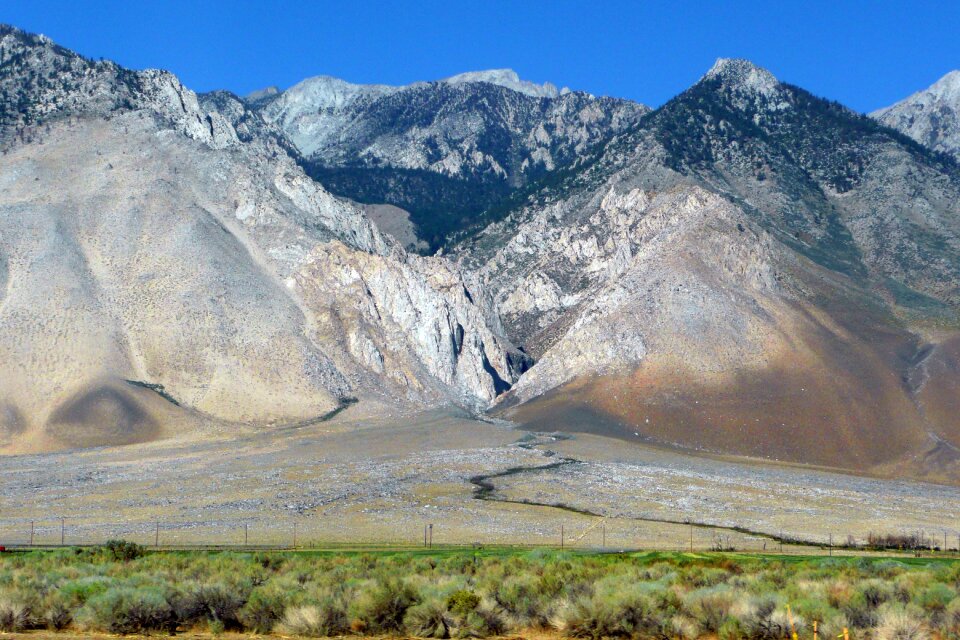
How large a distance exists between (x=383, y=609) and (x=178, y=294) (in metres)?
130

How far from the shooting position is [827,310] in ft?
580

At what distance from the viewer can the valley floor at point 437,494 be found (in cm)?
7350

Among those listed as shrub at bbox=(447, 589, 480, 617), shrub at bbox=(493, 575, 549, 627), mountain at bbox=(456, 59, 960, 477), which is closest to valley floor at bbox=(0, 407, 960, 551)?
mountain at bbox=(456, 59, 960, 477)

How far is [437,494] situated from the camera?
9600 centimetres

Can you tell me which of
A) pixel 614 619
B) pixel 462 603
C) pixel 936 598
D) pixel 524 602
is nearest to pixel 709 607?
pixel 614 619

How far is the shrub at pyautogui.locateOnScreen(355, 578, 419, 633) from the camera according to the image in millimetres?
30094

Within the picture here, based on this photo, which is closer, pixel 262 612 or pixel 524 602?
pixel 262 612

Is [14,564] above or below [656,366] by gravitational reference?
below

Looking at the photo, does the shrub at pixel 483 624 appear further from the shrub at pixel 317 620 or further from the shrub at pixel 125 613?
the shrub at pixel 125 613

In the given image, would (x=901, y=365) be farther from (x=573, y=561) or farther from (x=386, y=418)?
(x=573, y=561)

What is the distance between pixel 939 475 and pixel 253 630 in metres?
118

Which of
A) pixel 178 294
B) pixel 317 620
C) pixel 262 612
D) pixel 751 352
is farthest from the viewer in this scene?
pixel 751 352

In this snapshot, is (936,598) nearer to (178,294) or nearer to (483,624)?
(483,624)

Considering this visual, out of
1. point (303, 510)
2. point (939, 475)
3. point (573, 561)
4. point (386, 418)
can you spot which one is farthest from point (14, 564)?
point (939, 475)
